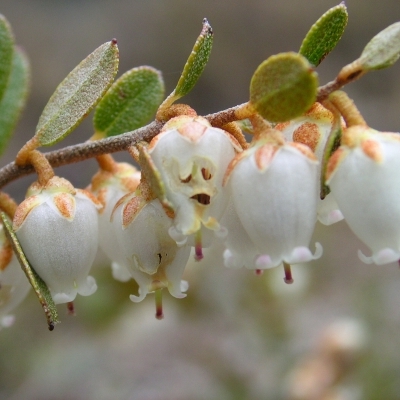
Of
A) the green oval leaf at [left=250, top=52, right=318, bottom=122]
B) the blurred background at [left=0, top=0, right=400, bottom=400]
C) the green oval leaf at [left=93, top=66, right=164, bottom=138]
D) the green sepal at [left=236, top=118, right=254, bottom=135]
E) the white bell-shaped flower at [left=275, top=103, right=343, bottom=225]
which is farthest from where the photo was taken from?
the blurred background at [left=0, top=0, right=400, bottom=400]

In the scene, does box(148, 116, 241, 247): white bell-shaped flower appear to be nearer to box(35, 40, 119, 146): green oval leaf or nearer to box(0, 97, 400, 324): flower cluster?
box(0, 97, 400, 324): flower cluster

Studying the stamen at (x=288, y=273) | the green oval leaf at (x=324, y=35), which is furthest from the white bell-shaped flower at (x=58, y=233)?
the green oval leaf at (x=324, y=35)

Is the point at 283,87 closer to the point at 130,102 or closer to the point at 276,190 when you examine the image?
the point at 276,190

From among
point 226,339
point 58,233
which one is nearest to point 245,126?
point 58,233

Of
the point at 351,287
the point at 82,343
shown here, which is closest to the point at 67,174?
the point at 82,343

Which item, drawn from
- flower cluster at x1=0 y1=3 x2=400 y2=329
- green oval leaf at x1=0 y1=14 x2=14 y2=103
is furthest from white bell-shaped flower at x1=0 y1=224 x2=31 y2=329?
green oval leaf at x1=0 y1=14 x2=14 y2=103

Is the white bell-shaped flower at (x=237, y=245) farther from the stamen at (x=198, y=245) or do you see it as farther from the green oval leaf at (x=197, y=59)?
the green oval leaf at (x=197, y=59)
